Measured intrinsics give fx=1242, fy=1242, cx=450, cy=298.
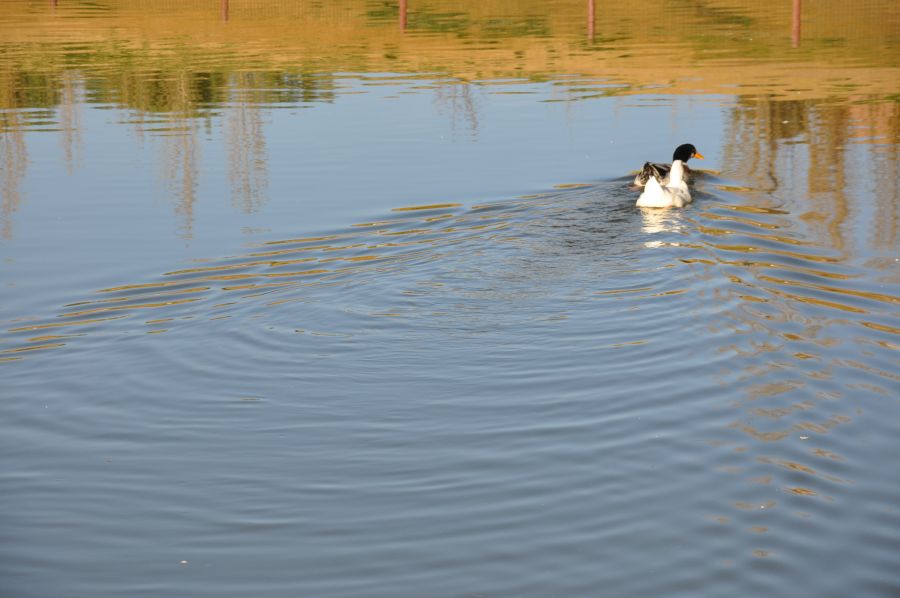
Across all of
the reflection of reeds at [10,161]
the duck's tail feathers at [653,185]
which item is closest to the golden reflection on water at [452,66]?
the reflection of reeds at [10,161]

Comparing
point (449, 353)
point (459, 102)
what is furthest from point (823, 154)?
point (449, 353)

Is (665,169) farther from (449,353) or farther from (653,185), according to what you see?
(449,353)

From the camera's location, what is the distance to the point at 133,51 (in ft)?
97.7

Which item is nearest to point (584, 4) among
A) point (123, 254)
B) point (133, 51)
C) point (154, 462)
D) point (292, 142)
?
point (133, 51)

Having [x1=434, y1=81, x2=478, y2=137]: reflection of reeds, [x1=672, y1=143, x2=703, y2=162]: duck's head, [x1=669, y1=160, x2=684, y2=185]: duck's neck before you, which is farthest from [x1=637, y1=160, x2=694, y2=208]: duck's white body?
[x1=434, y1=81, x2=478, y2=137]: reflection of reeds

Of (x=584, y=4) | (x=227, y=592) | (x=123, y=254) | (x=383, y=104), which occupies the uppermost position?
(x=584, y=4)

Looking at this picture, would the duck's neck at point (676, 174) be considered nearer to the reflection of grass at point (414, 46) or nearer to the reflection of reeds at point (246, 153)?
the reflection of reeds at point (246, 153)

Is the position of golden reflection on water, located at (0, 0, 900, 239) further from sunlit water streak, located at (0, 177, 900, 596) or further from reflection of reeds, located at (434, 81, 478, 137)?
sunlit water streak, located at (0, 177, 900, 596)

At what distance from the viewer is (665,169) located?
53.0ft

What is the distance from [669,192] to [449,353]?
5.85m

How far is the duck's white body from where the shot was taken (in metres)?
14.0

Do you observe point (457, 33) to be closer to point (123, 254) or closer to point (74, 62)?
point (74, 62)

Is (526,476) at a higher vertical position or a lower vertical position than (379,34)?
lower

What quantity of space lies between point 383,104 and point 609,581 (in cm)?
1729
